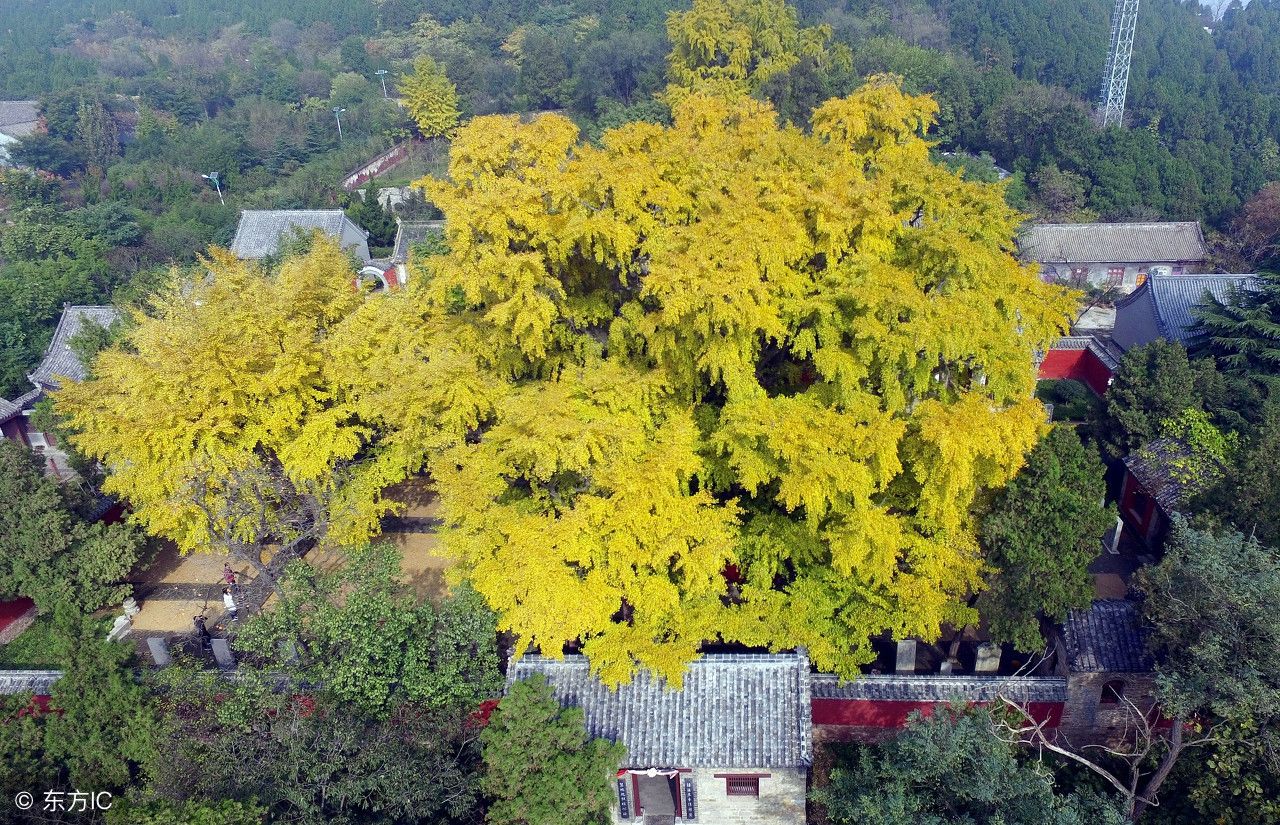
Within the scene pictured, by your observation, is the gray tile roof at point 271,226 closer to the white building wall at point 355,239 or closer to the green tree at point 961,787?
the white building wall at point 355,239

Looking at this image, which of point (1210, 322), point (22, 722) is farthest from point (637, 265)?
point (1210, 322)

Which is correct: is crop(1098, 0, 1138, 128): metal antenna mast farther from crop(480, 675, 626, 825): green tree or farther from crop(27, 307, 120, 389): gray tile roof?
crop(27, 307, 120, 389): gray tile roof

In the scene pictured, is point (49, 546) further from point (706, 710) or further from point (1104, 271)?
point (1104, 271)

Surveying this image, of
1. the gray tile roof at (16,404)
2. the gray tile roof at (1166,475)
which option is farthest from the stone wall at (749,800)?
the gray tile roof at (16,404)

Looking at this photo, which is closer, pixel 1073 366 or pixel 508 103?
pixel 1073 366

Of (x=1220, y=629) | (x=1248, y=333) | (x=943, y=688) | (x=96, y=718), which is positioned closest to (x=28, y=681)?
(x=96, y=718)

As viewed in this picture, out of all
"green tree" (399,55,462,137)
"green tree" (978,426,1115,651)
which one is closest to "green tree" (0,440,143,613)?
"green tree" (978,426,1115,651)
